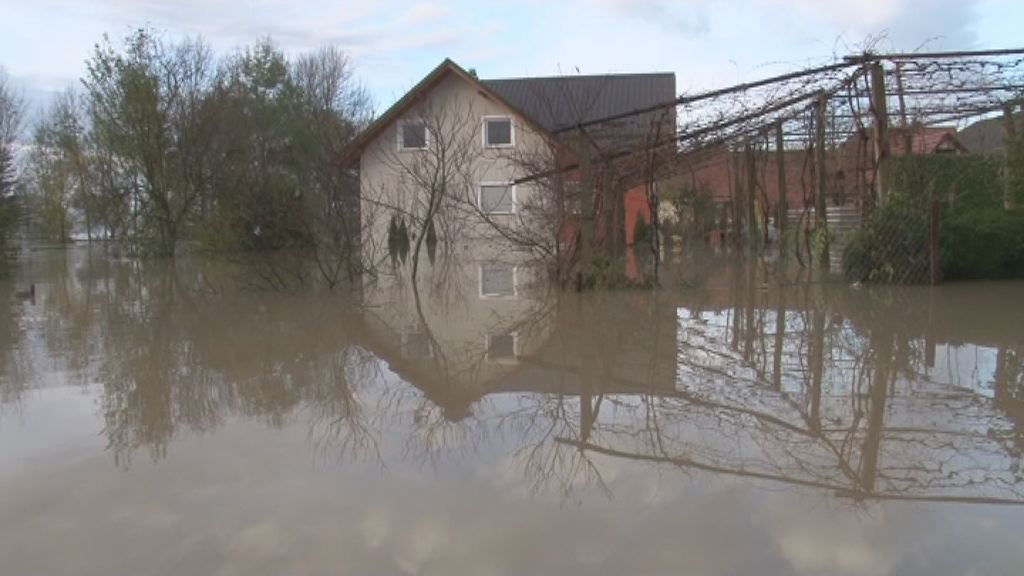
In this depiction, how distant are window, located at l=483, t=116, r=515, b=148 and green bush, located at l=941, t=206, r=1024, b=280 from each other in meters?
18.8

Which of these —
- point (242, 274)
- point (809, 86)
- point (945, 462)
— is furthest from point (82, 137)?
point (945, 462)

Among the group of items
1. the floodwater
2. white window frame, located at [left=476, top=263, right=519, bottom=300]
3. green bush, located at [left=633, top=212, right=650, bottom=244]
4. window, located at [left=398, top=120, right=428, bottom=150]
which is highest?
window, located at [left=398, top=120, right=428, bottom=150]

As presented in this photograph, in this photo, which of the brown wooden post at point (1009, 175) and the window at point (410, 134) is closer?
the brown wooden post at point (1009, 175)

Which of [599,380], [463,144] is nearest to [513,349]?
[599,380]

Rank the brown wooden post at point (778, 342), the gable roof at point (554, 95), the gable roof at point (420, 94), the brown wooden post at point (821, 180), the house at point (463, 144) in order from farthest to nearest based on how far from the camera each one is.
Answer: the gable roof at point (420, 94)
the house at point (463, 144)
the gable roof at point (554, 95)
the brown wooden post at point (821, 180)
the brown wooden post at point (778, 342)

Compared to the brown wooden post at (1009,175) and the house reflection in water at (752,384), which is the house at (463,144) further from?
the house reflection in water at (752,384)

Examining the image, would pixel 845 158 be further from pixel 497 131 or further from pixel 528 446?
pixel 528 446

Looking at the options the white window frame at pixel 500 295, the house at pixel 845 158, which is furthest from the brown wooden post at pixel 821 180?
the white window frame at pixel 500 295

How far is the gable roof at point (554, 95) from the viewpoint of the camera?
68.5 feet

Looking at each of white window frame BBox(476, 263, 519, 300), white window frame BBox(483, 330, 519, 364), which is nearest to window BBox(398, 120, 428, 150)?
white window frame BBox(476, 263, 519, 300)

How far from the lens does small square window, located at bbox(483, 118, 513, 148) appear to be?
3064cm

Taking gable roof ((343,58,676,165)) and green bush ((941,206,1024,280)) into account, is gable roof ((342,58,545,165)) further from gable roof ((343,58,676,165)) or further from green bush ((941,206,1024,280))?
green bush ((941,206,1024,280))

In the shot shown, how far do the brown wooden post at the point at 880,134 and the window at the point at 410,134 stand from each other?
17.5 meters

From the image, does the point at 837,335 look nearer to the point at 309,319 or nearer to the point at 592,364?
the point at 592,364
